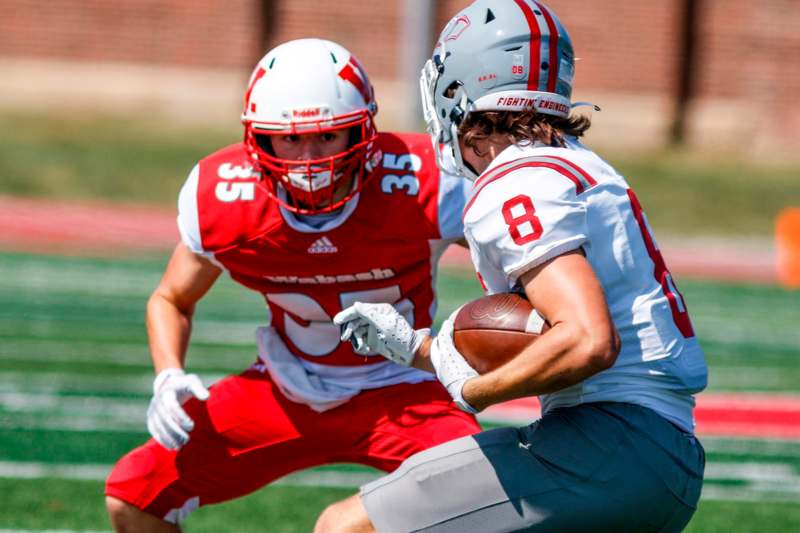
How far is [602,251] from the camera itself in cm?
267

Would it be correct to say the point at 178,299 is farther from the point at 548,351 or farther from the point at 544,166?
the point at 548,351

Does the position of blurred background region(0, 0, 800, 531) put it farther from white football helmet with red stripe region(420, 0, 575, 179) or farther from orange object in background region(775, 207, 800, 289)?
white football helmet with red stripe region(420, 0, 575, 179)

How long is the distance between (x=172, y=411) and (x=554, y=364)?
1.39 m

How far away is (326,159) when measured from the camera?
357 centimetres

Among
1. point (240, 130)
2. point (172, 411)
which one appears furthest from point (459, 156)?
point (240, 130)

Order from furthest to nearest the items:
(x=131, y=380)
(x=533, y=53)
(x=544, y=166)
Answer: (x=131, y=380) < (x=533, y=53) < (x=544, y=166)

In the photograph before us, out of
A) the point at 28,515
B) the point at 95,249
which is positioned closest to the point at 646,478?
the point at 28,515

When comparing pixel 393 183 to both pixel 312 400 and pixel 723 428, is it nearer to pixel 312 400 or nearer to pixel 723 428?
pixel 312 400

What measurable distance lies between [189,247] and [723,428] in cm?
360

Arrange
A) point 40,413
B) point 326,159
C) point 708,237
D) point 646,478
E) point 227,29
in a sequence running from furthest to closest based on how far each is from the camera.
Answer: point 227,29 → point 708,237 → point 40,413 → point 326,159 → point 646,478

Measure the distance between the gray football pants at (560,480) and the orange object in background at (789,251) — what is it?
990cm

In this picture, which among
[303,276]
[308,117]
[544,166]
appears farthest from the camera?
[303,276]

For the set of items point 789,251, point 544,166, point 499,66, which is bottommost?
point 789,251

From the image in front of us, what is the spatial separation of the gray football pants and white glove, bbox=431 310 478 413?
0.52 ft
